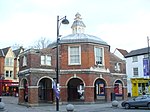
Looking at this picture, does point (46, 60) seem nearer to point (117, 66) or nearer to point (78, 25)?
point (78, 25)

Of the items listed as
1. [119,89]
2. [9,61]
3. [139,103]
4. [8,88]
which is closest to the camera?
[139,103]

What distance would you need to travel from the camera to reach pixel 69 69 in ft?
116

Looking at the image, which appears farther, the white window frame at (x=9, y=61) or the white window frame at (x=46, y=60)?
the white window frame at (x=9, y=61)

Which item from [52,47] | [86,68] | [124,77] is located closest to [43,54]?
[52,47]

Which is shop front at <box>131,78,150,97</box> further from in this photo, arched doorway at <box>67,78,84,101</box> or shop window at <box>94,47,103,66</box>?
shop window at <box>94,47,103,66</box>

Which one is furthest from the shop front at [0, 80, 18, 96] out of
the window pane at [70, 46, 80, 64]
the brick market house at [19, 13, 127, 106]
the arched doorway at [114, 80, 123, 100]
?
the window pane at [70, 46, 80, 64]

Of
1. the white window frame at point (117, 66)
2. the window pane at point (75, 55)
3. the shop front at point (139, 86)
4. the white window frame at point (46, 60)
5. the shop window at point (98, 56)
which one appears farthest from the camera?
the shop front at point (139, 86)

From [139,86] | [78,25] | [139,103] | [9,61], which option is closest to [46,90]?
[78,25]

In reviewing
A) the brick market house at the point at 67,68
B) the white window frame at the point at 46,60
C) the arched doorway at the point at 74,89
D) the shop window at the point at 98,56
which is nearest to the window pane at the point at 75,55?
the brick market house at the point at 67,68

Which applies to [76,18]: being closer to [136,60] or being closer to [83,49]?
[83,49]

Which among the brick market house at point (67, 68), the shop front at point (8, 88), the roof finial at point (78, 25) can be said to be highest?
the roof finial at point (78, 25)

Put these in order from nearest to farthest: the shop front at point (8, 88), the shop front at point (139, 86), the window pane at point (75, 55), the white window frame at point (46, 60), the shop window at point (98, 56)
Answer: the white window frame at point (46, 60) < the window pane at point (75, 55) < the shop window at point (98, 56) < the shop front at point (139, 86) < the shop front at point (8, 88)

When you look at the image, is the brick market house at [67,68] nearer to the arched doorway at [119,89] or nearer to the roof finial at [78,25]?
the arched doorway at [119,89]

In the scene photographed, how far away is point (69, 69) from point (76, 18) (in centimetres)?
998
